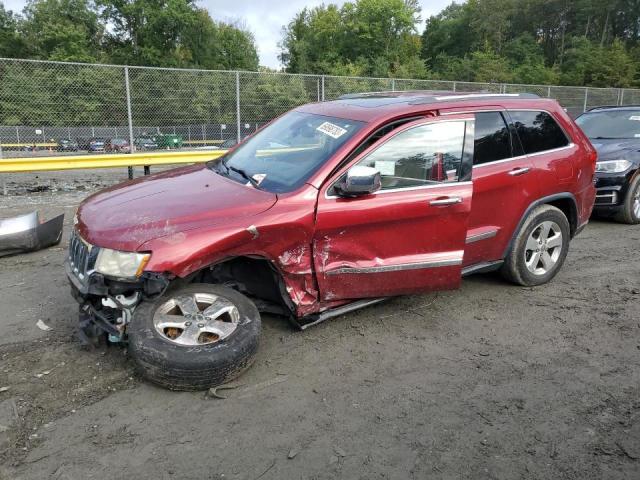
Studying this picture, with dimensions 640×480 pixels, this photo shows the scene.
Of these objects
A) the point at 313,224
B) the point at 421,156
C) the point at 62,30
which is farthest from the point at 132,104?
the point at 62,30

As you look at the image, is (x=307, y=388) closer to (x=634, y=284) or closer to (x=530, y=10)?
(x=634, y=284)

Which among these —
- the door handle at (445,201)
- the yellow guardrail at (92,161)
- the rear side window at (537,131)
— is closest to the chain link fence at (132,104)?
the yellow guardrail at (92,161)

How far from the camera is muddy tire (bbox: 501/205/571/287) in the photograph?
460cm

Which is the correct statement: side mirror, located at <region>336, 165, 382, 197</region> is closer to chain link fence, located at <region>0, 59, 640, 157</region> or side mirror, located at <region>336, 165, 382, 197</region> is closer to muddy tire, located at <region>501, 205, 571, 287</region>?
muddy tire, located at <region>501, 205, 571, 287</region>

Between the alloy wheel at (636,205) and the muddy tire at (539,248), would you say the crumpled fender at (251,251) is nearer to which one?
the muddy tire at (539,248)

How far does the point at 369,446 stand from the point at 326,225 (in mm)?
1444

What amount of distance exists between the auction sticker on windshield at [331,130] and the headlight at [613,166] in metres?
5.17

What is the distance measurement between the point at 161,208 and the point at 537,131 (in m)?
3.43

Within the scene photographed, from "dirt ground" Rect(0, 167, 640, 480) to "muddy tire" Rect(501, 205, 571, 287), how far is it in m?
0.33

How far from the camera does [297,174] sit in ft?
11.9

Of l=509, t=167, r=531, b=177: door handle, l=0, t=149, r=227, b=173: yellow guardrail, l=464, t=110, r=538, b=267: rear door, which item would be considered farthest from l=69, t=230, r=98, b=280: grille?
l=0, t=149, r=227, b=173: yellow guardrail

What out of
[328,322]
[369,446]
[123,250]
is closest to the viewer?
[369,446]

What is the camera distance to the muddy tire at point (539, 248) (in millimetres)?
4598

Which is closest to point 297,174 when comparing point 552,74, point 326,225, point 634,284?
point 326,225
